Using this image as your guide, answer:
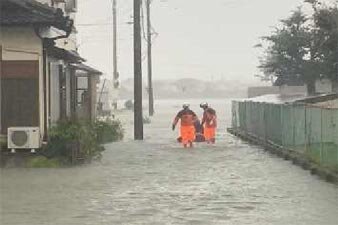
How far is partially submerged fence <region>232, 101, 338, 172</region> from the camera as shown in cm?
1762

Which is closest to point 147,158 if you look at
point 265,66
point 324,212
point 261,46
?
point 324,212

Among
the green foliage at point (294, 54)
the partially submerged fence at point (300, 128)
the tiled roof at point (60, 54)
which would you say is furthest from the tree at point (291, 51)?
the tiled roof at point (60, 54)

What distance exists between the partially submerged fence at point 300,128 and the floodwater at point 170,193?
27.9 inches

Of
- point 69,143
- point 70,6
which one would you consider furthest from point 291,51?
point 69,143

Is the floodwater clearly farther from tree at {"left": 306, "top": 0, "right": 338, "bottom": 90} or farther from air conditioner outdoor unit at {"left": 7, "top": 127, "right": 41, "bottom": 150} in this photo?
tree at {"left": 306, "top": 0, "right": 338, "bottom": 90}

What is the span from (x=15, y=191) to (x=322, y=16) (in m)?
12.0

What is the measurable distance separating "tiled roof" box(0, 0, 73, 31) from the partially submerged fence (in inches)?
258

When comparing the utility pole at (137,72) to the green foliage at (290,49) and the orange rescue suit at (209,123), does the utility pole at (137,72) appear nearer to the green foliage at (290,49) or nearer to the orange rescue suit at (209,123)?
the orange rescue suit at (209,123)

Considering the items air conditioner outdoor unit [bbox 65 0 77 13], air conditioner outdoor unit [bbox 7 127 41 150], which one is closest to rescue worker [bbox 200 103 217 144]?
air conditioner outdoor unit [bbox 7 127 41 150]

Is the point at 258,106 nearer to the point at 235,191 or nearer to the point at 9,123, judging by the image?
the point at 9,123

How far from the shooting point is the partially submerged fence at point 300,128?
1762 cm

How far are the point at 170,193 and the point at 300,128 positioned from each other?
24.8 feet

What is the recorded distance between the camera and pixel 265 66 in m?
45.4

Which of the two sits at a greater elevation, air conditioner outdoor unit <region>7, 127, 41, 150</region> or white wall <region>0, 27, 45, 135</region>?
white wall <region>0, 27, 45, 135</region>
